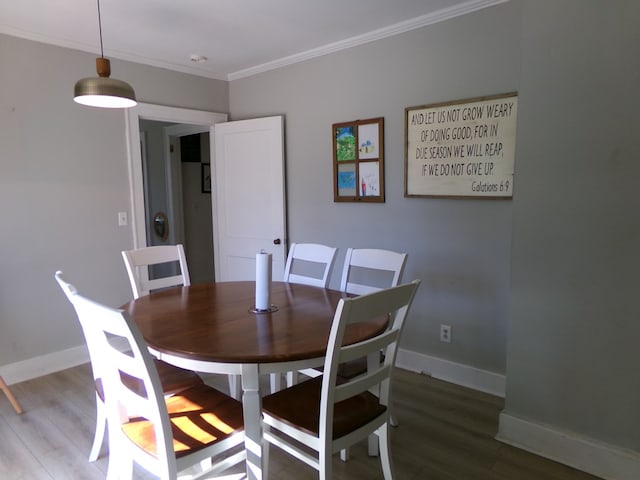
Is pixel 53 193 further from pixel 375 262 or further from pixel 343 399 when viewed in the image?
pixel 343 399

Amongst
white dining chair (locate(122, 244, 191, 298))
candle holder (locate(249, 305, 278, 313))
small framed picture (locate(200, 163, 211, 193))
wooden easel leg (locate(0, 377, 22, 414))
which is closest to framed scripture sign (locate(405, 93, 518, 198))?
candle holder (locate(249, 305, 278, 313))

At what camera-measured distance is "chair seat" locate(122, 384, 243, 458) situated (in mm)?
1417

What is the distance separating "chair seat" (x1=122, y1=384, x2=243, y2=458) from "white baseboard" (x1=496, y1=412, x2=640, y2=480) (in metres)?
1.41

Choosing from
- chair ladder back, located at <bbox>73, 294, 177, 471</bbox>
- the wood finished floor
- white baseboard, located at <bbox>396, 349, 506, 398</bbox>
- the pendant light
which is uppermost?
the pendant light

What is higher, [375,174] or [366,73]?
[366,73]

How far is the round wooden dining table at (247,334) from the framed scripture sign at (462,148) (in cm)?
111

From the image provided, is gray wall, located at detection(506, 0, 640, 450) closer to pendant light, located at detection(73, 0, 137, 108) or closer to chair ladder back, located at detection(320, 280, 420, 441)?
chair ladder back, located at detection(320, 280, 420, 441)

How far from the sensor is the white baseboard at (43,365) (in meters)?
2.85

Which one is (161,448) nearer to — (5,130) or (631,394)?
(631,394)

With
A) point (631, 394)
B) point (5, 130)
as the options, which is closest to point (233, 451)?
point (631, 394)

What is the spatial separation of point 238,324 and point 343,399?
0.55 meters

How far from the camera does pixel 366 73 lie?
3037 millimetres

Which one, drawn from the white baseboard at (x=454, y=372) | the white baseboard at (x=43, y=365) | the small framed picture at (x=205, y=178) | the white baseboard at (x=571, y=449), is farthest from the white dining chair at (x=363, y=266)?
the small framed picture at (x=205, y=178)

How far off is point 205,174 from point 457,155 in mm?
3730
